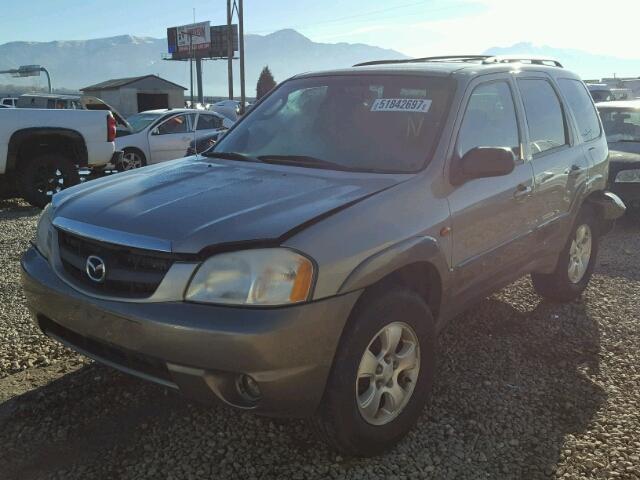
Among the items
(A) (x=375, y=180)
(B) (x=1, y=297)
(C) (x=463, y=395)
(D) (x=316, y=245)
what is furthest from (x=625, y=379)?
(B) (x=1, y=297)

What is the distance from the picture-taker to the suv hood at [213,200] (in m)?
2.34

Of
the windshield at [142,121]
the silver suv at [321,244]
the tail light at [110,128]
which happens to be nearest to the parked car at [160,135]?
the windshield at [142,121]

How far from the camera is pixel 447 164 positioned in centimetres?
304

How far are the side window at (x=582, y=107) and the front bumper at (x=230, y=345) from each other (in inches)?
122

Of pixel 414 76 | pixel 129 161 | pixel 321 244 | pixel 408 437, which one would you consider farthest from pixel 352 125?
pixel 129 161

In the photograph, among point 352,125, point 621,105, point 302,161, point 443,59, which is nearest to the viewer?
point 302,161

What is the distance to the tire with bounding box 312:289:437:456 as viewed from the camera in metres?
2.38

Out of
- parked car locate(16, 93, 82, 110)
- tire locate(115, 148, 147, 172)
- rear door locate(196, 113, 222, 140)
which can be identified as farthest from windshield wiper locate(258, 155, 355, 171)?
parked car locate(16, 93, 82, 110)

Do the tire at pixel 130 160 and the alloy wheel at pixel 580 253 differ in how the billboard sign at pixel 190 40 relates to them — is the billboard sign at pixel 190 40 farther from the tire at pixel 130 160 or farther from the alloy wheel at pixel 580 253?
the alloy wheel at pixel 580 253

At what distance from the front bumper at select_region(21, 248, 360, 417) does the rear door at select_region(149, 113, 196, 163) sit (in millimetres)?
10211

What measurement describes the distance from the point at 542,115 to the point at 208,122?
33.0 feet

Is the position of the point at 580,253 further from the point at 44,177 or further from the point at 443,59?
the point at 44,177

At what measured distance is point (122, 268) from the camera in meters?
2.41

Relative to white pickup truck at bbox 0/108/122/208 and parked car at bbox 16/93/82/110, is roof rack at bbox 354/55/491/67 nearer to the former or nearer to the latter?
white pickup truck at bbox 0/108/122/208
